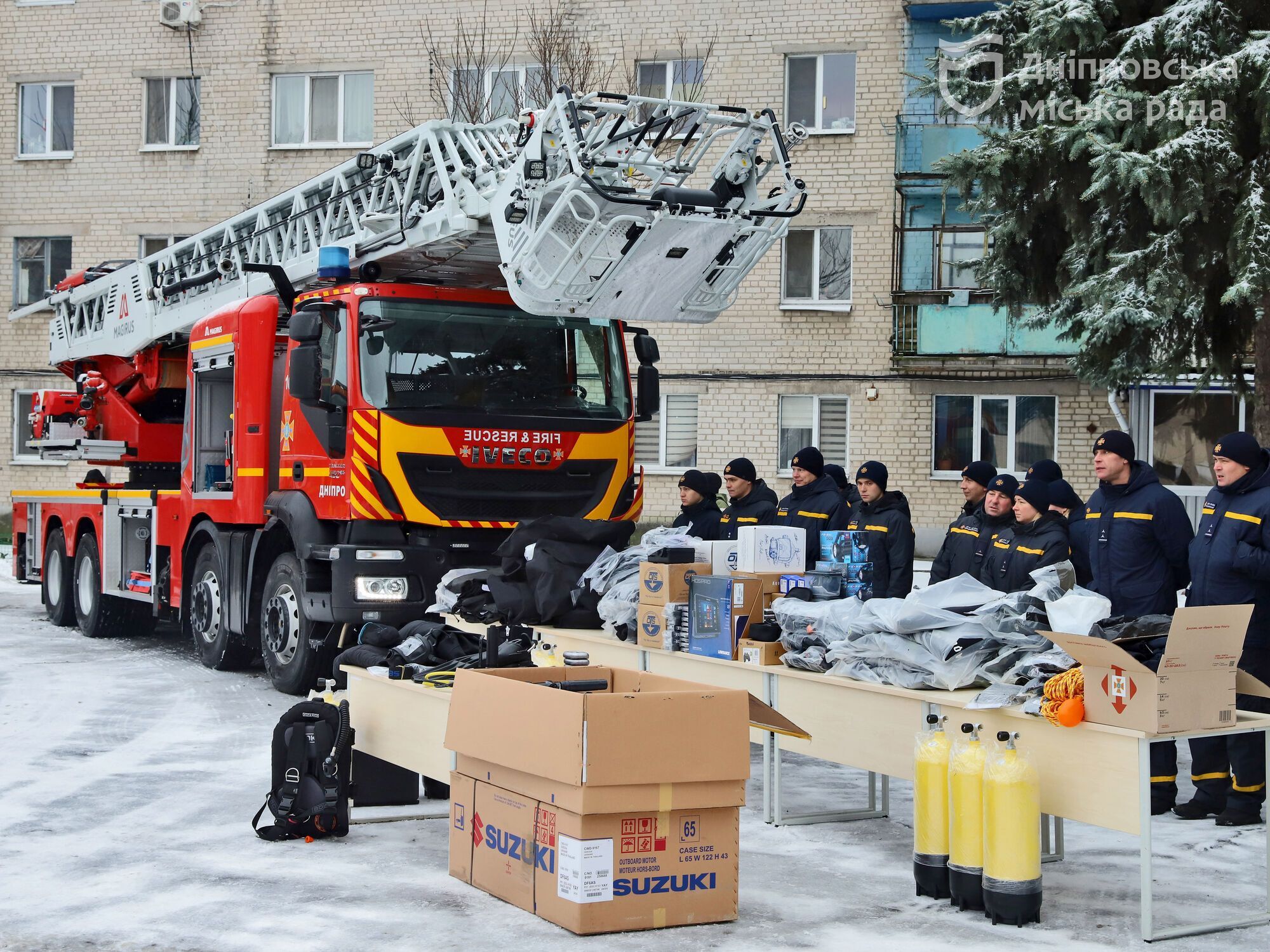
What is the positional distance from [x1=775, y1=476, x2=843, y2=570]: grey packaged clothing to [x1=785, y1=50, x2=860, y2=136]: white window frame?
1387 centimetres

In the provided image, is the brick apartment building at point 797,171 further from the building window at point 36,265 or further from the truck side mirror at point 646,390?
the truck side mirror at point 646,390

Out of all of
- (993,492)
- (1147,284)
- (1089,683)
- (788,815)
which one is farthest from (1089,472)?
(1089,683)

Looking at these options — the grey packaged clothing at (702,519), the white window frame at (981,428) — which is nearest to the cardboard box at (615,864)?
the grey packaged clothing at (702,519)

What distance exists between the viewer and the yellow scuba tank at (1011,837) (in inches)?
206

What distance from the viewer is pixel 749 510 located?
10.8 m

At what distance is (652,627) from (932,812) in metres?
2.58

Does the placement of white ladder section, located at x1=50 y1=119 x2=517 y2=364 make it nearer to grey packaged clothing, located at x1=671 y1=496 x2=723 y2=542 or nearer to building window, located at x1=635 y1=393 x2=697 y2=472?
grey packaged clothing, located at x1=671 y1=496 x2=723 y2=542

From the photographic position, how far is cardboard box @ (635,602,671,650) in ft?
25.7

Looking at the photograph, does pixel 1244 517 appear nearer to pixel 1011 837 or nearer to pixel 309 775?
pixel 1011 837

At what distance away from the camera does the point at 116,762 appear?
836 centimetres

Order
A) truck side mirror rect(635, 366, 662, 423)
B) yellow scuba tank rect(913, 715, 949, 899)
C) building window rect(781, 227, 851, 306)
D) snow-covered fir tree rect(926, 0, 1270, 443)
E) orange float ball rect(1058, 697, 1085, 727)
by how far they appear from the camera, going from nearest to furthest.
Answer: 1. orange float ball rect(1058, 697, 1085, 727)
2. yellow scuba tank rect(913, 715, 949, 899)
3. truck side mirror rect(635, 366, 662, 423)
4. snow-covered fir tree rect(926, 0, 1270, 443)
5. building window rect(781, 227, 851, 306)

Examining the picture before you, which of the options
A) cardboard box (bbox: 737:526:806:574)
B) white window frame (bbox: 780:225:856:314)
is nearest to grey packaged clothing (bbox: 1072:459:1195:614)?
cardboard box (bbox: 737:526:806:574)

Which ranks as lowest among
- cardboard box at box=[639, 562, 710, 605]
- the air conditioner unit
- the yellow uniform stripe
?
cardboard box at box=[639, 562, 710, 605]

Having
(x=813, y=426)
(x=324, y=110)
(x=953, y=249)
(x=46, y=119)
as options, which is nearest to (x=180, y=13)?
(x=324, y=110)
